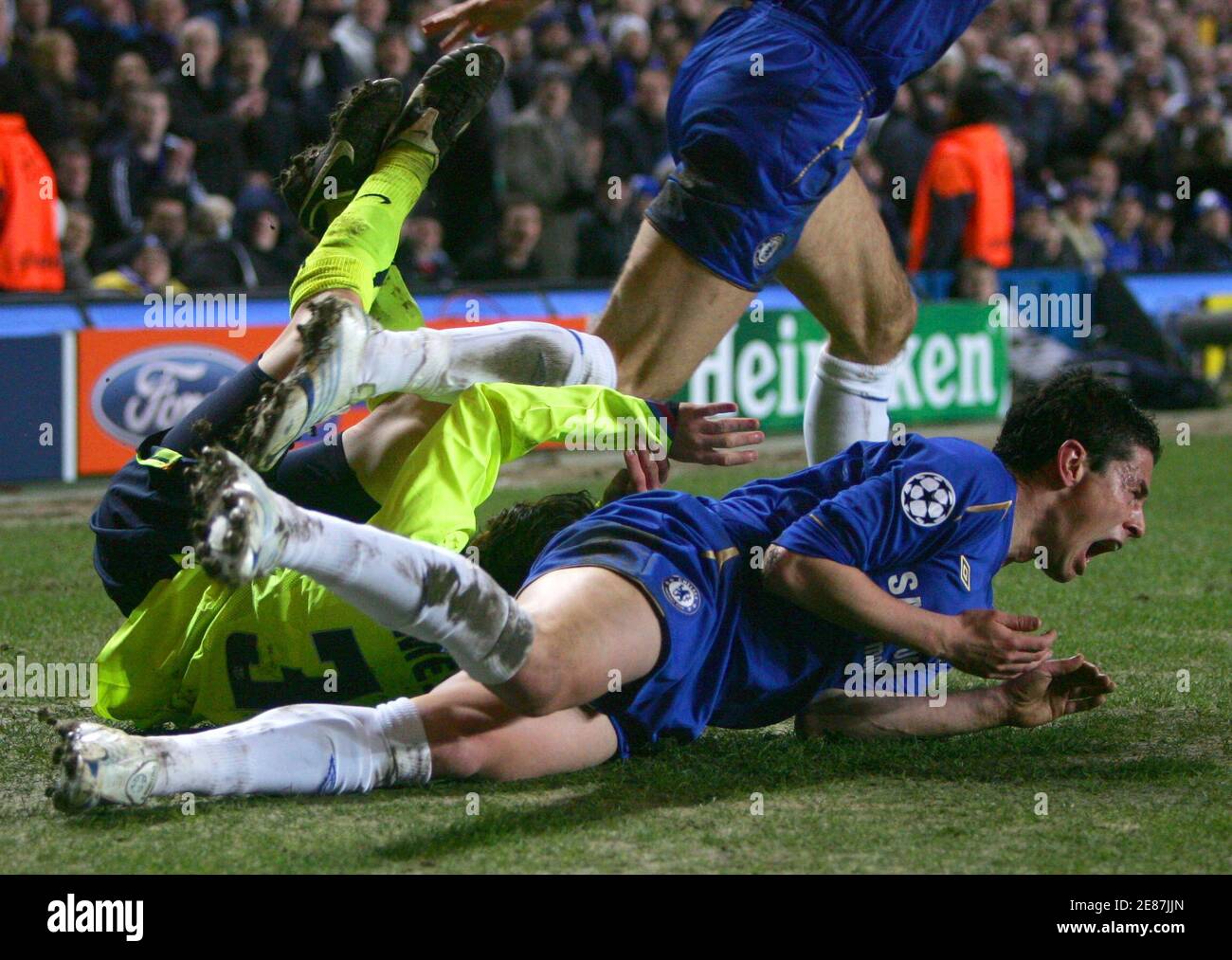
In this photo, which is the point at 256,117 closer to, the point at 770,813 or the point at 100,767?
the point at 100,767

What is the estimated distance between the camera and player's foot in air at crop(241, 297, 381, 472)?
306cm

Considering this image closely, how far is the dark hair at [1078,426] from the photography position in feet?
11.0

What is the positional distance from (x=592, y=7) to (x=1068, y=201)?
3.69m

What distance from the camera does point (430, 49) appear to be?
1027 centimetres

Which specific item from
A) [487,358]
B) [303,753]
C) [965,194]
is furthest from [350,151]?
[965,194]

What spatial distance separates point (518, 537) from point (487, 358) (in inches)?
18.0

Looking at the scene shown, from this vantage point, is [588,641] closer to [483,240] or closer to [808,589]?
[808,589]

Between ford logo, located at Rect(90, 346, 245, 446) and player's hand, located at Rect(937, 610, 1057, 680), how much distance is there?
203 inches

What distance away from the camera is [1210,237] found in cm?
1280

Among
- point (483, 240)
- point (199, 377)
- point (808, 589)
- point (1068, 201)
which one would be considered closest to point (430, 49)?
point (483, 240)

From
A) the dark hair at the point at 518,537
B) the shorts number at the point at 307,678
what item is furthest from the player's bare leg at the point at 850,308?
the shorts number at the point at 307,678
